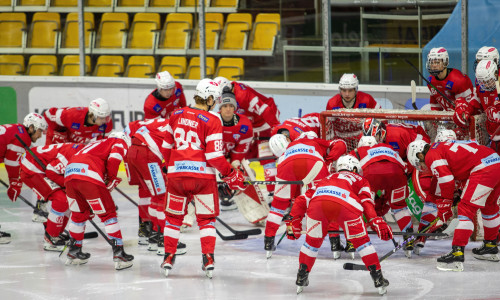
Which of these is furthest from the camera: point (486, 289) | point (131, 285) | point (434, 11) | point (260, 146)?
point (434, 11)

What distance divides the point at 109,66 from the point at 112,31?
426 mm

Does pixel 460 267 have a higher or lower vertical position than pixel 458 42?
lower

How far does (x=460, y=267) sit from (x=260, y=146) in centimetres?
228

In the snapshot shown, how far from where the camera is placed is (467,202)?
17.6 ft

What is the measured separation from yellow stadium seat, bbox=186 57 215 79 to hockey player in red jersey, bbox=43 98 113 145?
184 centimetres

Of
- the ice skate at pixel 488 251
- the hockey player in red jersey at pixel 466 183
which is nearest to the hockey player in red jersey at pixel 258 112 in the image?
the hockey player in red jersey at pixel 466 183

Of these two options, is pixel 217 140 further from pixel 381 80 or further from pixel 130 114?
pixel 130 114

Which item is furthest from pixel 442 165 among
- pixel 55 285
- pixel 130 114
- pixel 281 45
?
pixel 130 114

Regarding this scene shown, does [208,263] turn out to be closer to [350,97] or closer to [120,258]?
[120,258]

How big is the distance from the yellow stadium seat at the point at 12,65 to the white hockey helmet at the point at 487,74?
17.9ft

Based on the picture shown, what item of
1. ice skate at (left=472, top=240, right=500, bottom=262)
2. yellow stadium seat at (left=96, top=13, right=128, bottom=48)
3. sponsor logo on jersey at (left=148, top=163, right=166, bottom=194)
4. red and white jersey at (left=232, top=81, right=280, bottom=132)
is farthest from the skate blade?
yellow stadium seat at (left=96, top=13, right=128, bottom=48)

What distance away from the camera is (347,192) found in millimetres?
4875

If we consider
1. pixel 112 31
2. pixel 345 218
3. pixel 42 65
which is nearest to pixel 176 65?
pixel 112 31

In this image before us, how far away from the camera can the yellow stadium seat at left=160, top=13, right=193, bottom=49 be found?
8.95m
